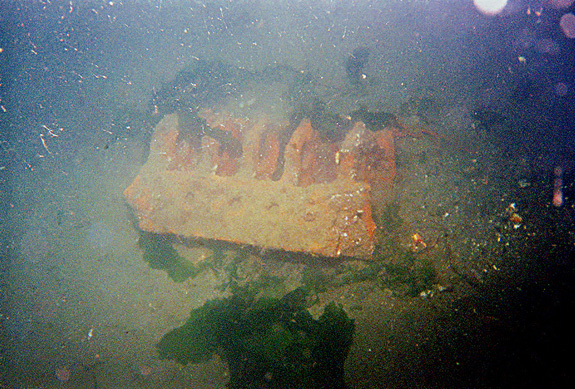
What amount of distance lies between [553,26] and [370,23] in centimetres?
571

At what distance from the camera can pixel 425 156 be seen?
423 cm

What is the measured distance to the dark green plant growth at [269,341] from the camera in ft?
8.41

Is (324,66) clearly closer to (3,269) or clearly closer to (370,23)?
(370,23)

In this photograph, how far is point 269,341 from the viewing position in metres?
2.70

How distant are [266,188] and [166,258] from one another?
2.47 metres

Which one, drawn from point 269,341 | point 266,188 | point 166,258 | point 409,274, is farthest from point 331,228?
point 166,258

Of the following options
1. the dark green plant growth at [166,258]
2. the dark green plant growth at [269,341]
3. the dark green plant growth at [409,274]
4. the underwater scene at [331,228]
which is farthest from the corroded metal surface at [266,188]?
the dark green plant growth at [269,341]

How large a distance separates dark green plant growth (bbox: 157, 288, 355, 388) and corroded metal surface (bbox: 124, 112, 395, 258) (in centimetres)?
85

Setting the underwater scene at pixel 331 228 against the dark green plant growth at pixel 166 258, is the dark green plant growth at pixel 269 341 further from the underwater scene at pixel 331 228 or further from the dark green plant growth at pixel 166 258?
the dark green plant growth at pixel 166 258

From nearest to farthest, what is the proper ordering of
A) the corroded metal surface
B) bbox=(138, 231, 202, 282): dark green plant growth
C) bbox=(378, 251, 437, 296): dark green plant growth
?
bbox=(378, 251, 437, 296): dark green plant growth → the corroded metal surface → bbox=(138, 231, 202, 282): dark green plant growth

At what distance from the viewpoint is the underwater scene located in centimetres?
259

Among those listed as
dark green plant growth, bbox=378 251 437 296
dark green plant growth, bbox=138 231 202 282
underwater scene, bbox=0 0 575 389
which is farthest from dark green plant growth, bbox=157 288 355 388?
dark green plant growth, bbox=138 231 202 282

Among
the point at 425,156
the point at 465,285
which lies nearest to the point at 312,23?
the point at 425,156

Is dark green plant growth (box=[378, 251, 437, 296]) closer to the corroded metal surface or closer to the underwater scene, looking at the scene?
the underwater scene
